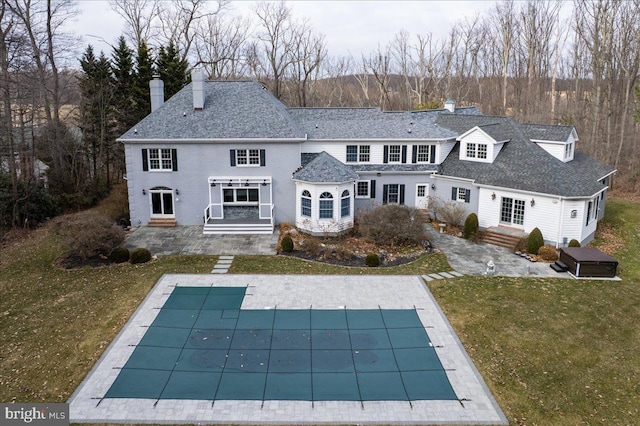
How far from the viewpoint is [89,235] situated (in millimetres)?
23734

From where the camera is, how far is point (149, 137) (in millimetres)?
28719

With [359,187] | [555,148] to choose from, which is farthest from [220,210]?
[555,148]

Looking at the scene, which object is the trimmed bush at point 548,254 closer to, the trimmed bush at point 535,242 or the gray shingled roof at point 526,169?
the trimmed bush at point 535,242

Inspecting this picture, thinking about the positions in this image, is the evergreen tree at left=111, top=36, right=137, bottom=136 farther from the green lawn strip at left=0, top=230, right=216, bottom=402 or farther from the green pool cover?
the green pool cover

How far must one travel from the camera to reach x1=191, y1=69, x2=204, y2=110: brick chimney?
29656 millimetres

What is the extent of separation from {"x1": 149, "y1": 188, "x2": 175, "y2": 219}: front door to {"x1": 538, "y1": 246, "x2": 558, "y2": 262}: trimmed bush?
2141cm

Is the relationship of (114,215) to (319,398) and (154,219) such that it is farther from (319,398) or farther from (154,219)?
(319,398)

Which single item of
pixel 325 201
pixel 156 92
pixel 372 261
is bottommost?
pixel 372 261

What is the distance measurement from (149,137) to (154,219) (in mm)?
5108

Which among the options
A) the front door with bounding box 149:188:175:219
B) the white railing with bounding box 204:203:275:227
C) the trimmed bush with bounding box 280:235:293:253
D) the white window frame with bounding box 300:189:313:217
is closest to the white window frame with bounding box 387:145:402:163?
the white window frame with bounding box 300:189:313:217

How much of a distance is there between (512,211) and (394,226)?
7.11 metres

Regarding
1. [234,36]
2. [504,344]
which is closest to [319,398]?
[504,344]

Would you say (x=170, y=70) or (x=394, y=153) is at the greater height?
(x=170, y=70)

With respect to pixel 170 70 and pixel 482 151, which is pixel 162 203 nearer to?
pixel 170 70
